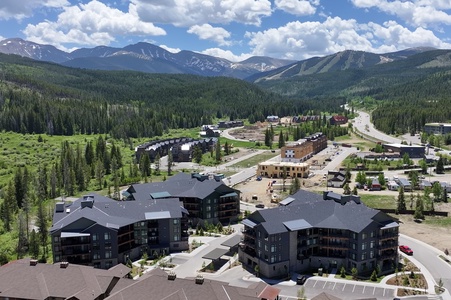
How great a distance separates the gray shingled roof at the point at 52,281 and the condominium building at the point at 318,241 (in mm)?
21612

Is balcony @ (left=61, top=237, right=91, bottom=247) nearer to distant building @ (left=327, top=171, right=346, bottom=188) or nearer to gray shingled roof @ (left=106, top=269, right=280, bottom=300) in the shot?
gray shingled roof @ (left=106, top=269, right=280, bottom=300)

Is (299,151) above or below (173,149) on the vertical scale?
below

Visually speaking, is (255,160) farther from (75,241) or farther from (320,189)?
(75,241)

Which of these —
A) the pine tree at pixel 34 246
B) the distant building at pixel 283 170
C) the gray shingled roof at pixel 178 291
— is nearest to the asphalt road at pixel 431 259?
the gray shingled roof at pixel 178 291

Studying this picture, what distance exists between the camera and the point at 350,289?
62406 mm

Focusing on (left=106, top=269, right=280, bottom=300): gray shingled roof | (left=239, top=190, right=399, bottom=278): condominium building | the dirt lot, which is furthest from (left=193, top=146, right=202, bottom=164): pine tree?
(left=106, top=269, right=280, bottom=300): gray shingled roof

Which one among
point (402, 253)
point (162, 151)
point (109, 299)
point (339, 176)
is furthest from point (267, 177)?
point (109, 299)

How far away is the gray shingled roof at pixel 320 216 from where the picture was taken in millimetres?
68688

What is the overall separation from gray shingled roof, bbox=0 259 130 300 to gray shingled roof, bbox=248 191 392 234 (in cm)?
2324

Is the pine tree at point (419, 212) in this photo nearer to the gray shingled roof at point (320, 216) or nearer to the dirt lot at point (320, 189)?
the dirt lot at point (320, 189)

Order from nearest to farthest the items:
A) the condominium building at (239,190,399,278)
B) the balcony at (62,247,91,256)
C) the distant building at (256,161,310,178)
Result: the balcony at (62,247,91,256), the condominium building at (239,190,399,278), the distant building at (256,161,310,178)

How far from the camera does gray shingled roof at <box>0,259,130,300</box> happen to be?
50.5 meters

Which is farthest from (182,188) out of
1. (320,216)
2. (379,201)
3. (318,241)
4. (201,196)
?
(379,201)

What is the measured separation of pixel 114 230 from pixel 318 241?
1248 inches
